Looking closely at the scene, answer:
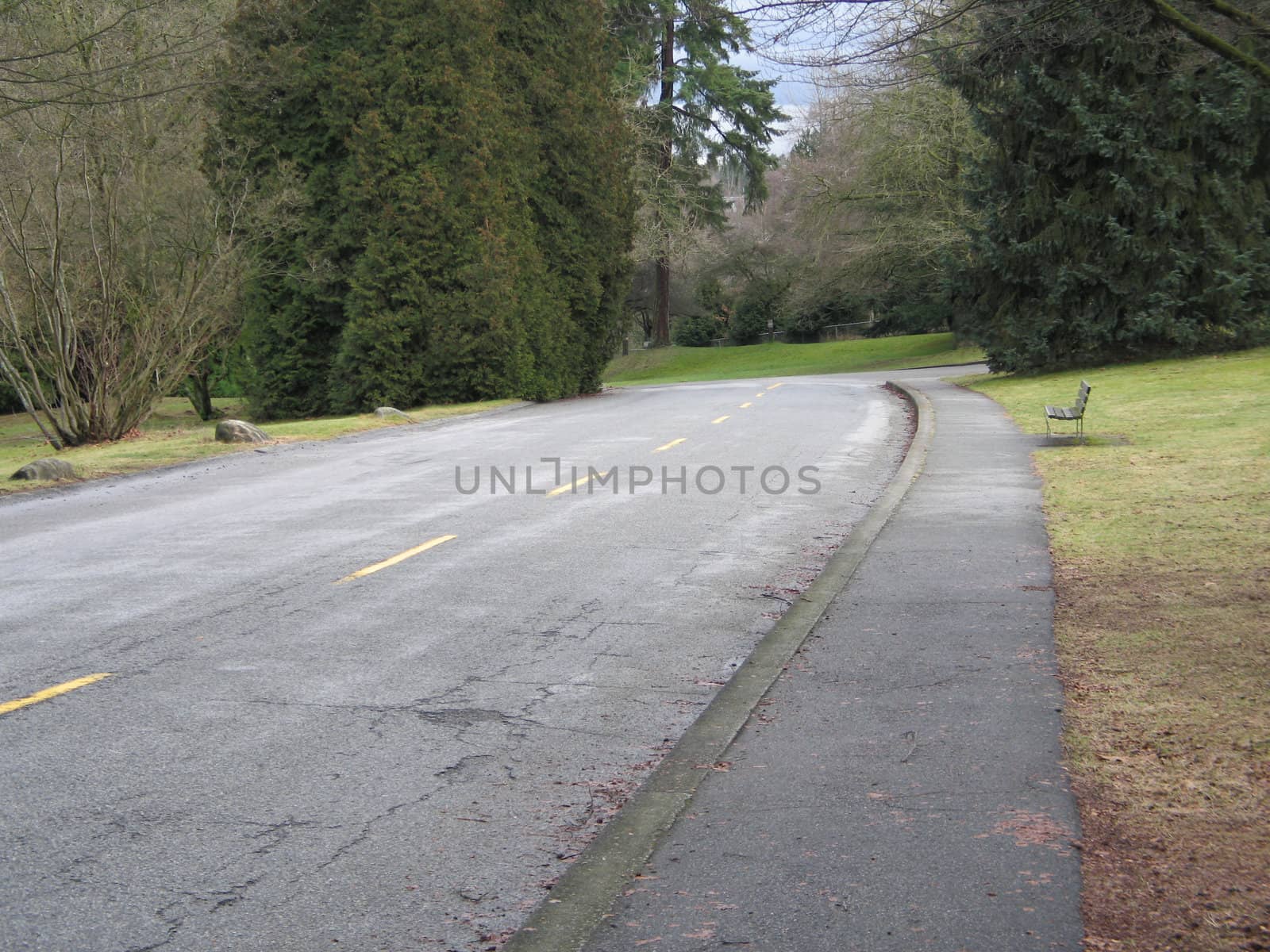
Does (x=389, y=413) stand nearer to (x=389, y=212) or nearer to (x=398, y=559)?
(x=389, y=212)

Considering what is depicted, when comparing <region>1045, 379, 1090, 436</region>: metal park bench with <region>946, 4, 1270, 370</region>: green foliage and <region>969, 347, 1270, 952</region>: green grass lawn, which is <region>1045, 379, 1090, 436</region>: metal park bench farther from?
<region>946, 4, 1270, 370</region>: green foliage

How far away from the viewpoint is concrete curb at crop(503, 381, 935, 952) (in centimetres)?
378

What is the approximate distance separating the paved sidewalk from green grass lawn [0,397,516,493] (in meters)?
12.5

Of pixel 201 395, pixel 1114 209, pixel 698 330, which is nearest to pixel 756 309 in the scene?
pixel 698 330

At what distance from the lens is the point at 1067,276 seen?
1272 inches

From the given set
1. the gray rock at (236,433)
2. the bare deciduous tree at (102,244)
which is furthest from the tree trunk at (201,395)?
the gray rock at (236,433)

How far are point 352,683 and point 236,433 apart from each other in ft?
49.7

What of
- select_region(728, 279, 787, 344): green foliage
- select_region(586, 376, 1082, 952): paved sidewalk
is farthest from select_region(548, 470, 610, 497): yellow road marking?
select_region(728, 279, 787, 344): green foliage

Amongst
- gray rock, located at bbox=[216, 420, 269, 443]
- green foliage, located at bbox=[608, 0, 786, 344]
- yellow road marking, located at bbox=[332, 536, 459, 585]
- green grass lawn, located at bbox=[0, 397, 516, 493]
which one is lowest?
yellow road marking, located at bbox=[332, 536, 459, 585]

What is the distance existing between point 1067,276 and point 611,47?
16.6 meters

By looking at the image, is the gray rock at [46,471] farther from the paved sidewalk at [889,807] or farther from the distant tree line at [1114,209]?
the distant tree line at [1114,209]

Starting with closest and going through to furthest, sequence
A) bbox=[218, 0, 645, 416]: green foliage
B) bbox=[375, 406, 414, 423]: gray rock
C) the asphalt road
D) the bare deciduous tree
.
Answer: the asphalt road, the bare deciduous tree, bbox=[375, 406, 414, 423]: gray rock, bbox=[218, 0, 645, 416]: green foliage

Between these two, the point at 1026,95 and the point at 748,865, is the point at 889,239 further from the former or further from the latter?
the point at 748,865

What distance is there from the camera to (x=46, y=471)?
53.3 feet
